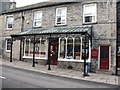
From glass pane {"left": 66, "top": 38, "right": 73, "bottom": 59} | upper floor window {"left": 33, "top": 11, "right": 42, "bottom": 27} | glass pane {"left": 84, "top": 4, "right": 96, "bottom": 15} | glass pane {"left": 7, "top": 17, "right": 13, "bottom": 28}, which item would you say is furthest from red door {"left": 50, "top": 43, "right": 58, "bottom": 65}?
glass pane {"left": 7, "top": 17, "right": 13, "bottom": 28}

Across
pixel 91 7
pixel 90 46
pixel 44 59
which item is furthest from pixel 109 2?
pixel 44 59

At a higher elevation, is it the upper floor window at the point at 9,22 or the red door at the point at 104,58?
the upper floor window at the point at 9,22

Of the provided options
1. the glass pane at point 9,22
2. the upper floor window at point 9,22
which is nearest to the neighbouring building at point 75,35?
the upper floor window at point 9,22

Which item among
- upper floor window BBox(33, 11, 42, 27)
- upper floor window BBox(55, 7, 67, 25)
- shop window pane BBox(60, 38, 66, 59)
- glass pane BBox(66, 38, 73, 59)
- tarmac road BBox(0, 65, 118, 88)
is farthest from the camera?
upper floor window BBox(33, 11, 42, 27)

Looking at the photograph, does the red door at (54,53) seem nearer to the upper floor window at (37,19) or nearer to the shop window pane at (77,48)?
the shop window pane at (77,48)

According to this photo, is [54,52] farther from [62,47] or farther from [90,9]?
[90,9]

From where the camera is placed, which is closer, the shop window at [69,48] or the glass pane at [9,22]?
the shop window at [69,48]

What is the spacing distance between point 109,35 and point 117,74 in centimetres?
359

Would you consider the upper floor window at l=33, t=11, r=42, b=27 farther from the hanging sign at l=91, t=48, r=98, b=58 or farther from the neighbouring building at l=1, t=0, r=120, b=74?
the hanging sign at l=91, t=48, r=98, b=58

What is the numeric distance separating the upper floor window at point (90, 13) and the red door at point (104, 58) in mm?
2950

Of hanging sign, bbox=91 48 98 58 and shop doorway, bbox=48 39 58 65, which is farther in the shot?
shop doorway, bbox=48 39 58 65

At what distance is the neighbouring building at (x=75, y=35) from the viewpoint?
13.0m

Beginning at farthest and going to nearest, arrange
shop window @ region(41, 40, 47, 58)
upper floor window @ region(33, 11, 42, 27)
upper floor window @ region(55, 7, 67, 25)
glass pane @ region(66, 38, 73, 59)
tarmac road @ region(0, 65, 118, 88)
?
upper floor window @ region(33, 11, 42, 27), shop window @ region(41, 40, 47, 58), upper floor window @ region(55, 7, 67, 25), glass pane @ region(66, 38, 73, 59), tarmac road @ region(0, 65, 118, 88)

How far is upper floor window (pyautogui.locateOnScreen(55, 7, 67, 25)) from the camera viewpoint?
15617 mm
